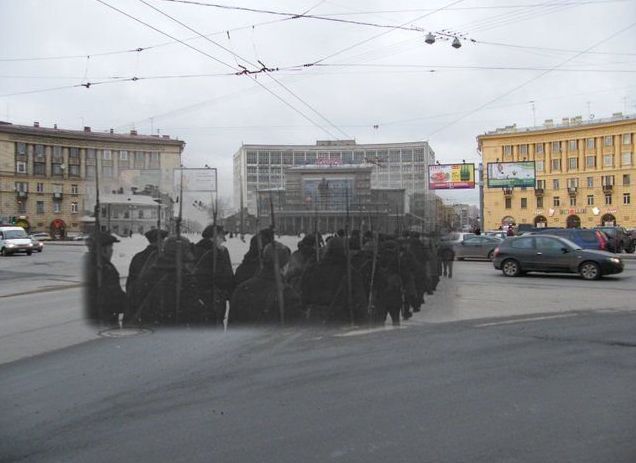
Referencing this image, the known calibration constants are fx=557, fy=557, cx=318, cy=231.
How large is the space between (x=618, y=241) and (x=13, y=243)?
3499 cm

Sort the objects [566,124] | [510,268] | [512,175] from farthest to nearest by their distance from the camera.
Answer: [566,124], [512,175], [510,268]

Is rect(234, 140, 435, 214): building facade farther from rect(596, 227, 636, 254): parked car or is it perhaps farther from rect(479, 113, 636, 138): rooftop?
rect(479, 113, 636, 138): rooftop

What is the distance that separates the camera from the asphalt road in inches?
158

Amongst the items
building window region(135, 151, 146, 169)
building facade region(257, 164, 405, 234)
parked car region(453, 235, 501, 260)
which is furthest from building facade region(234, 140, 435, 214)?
parked car region(453, 235, 501, 260)

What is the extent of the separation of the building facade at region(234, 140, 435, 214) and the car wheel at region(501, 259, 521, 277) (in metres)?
10.1

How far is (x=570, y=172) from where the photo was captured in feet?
298

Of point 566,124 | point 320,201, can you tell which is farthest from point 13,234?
point 566,124

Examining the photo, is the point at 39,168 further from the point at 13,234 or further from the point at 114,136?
the point at 13,234

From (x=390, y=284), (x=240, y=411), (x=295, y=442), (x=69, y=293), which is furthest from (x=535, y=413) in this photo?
(x=69, y=293)

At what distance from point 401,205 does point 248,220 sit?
2813 mm

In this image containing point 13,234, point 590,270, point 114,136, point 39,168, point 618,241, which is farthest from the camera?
point 618,241

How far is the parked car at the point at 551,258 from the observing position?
17391 millimetres

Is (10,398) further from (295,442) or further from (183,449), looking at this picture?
(295,442)

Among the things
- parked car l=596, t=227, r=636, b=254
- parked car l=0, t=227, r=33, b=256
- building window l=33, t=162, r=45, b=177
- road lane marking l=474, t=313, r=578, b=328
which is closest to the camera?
road lane marking l=474, t=313, r=578, b=328
